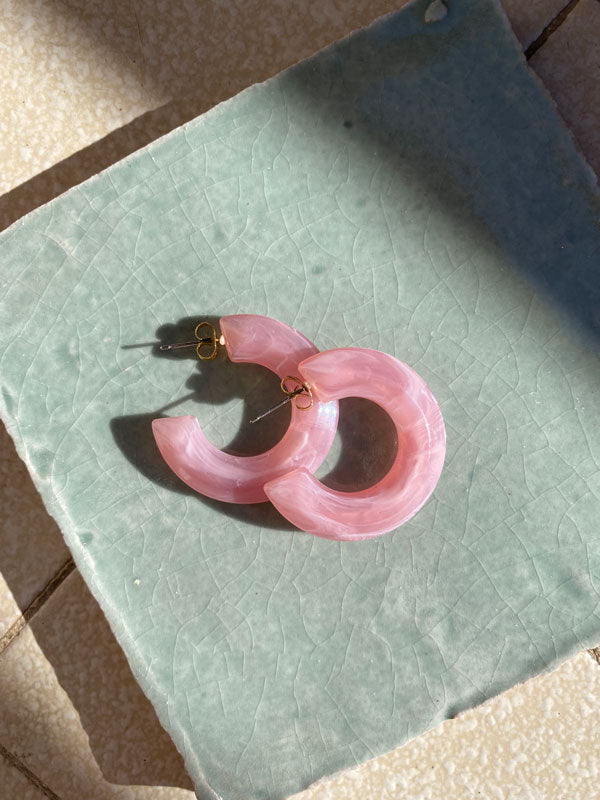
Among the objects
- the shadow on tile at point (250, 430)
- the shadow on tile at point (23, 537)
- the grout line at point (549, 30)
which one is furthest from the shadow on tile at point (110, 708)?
the grout line at point (549, 30)

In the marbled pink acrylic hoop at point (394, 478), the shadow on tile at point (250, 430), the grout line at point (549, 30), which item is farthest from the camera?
the grout line at point (549, 30)

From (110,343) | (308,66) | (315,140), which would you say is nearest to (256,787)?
(110,343)

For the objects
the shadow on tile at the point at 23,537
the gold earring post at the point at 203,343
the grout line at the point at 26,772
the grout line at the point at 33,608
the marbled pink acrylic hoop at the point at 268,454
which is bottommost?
the grout line at the point at 26,772

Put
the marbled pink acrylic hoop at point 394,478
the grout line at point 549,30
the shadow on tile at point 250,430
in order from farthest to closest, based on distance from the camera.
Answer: the grout line at point 549,30
the shadow on tile at point 250,430
the marbled pink acrylic hoop at point 394,478

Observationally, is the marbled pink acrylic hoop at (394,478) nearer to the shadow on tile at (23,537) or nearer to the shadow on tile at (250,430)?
the shadow on tile at (250,430)

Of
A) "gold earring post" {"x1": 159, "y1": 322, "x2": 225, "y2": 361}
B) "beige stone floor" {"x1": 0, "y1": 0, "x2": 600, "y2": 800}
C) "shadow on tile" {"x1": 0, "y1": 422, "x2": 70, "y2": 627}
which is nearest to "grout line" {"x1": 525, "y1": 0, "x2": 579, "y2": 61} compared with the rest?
"beige stone floor" {"x1": 0, "y1": 0, "x2": 600, "y2": 800}

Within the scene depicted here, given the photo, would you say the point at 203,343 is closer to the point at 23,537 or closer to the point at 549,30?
the point at 23,537

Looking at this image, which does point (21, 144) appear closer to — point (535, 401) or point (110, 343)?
point (110, 343)

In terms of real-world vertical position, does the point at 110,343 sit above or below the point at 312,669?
above
